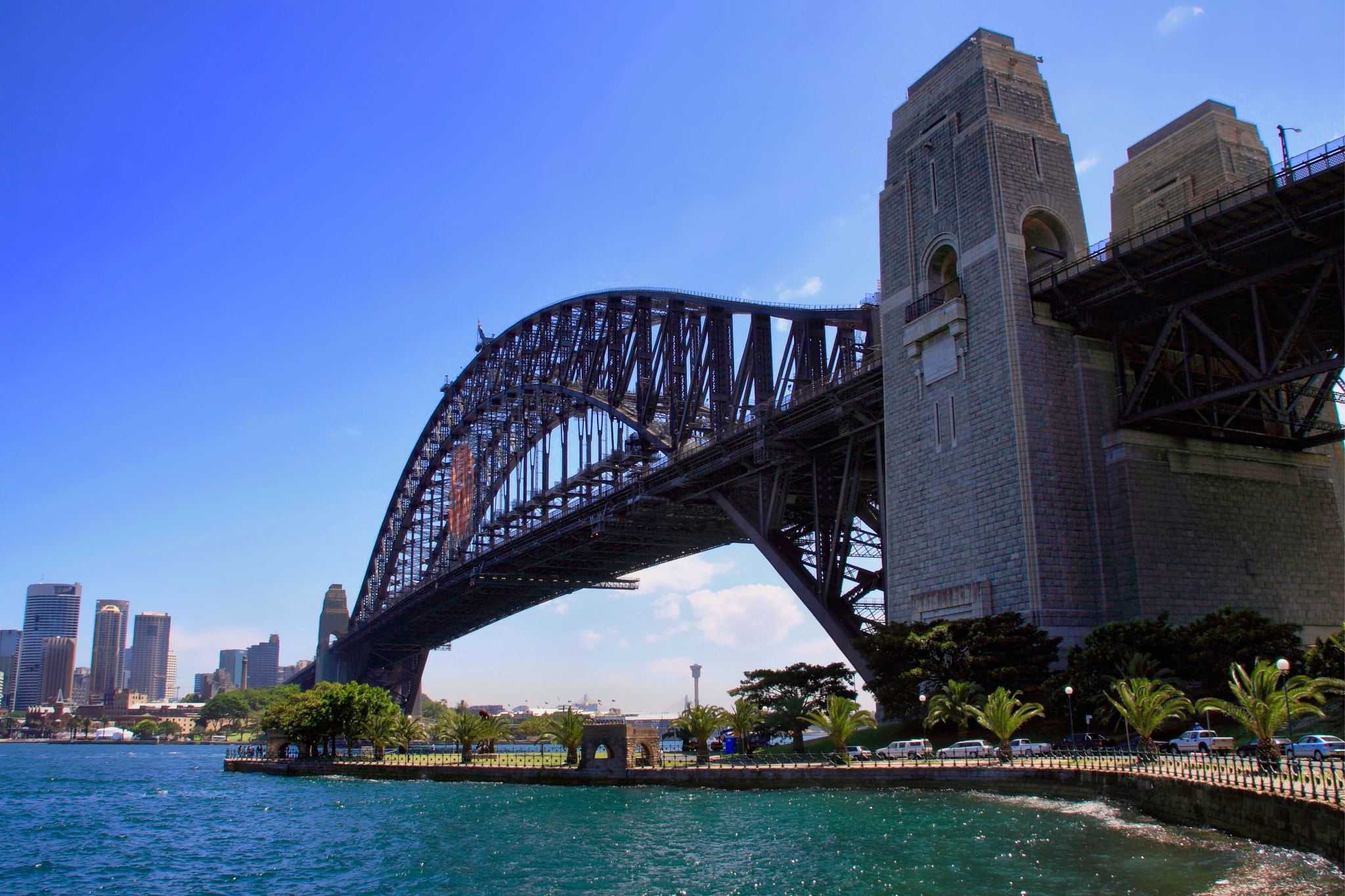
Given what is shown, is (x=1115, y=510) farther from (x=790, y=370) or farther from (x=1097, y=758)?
(x=790, y=370)

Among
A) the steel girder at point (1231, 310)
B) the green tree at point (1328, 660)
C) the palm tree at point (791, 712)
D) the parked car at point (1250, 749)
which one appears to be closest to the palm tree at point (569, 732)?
the palm tree at point (791, 712)

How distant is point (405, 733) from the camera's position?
230 feet

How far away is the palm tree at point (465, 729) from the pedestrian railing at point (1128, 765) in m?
4.16

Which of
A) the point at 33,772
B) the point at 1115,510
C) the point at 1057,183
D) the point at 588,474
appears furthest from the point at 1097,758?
the point at 33,772

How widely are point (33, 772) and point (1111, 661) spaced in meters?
85.0

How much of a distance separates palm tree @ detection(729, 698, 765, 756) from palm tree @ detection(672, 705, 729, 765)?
0.52 m

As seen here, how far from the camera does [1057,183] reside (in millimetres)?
43625

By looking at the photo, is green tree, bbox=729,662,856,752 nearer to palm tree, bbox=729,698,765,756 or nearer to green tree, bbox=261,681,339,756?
palm tree, bbox=729,698,765,756

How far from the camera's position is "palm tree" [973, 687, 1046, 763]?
33.6m

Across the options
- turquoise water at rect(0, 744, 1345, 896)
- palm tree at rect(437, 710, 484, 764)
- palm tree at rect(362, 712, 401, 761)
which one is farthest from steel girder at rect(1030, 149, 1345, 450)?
palm tree at rect(362, 712, 401, 761)

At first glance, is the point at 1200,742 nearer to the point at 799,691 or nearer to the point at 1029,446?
the point at 1029,446

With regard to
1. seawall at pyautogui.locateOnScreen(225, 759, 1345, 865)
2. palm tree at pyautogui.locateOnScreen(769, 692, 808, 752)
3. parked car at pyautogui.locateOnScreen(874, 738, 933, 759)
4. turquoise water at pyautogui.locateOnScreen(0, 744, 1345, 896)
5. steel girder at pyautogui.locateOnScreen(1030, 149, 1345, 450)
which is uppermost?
steel girder at pyautogui.locateOnScreen(1030, 149, 1345, 450)

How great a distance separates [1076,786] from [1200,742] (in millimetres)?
5167

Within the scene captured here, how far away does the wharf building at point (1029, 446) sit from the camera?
127 ft
